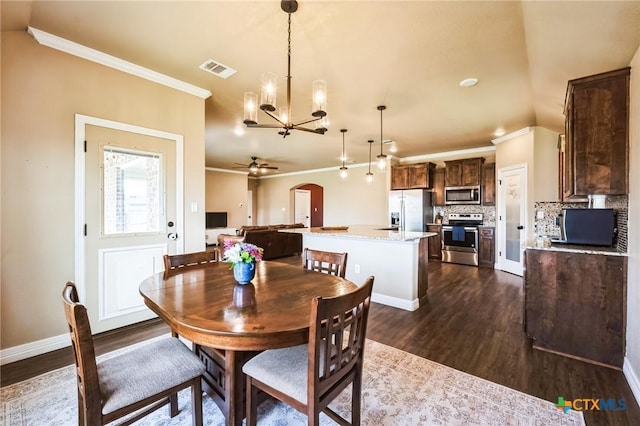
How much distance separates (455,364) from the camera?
2213mm

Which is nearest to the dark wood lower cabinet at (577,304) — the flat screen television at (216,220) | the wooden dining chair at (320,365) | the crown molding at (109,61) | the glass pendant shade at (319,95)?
the wooden dining chair at (320,365)

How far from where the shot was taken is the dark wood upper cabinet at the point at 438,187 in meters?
6.78

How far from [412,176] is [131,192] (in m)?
5.91

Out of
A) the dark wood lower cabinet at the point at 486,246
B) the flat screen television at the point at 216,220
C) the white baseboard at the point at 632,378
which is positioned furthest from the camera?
the flat screen television at the point at 216,220

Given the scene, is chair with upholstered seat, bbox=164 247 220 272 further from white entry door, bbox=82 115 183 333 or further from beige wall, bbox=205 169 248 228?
beige wall, bbox=205 169 248 228

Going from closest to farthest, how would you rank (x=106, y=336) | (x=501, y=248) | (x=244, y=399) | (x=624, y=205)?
(x=244, y=399), (x=624, y=205), (x=106, y=336), (x=501, y=248)

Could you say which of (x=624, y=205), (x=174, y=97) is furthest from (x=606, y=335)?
(x=174, y=97)

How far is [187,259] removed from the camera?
2.25 meters

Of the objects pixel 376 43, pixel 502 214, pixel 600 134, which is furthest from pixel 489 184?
pixel 376 43

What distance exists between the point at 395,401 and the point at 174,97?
3575 mm

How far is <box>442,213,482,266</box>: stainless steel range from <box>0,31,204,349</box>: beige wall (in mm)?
6341

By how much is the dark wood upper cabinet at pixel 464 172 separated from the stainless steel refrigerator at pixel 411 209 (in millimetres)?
633

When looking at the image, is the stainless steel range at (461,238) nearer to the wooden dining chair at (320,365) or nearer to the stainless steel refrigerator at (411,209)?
the stainless steel refrigerator at (411,209)

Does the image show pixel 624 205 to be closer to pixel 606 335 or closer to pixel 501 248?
pixel 606 335
